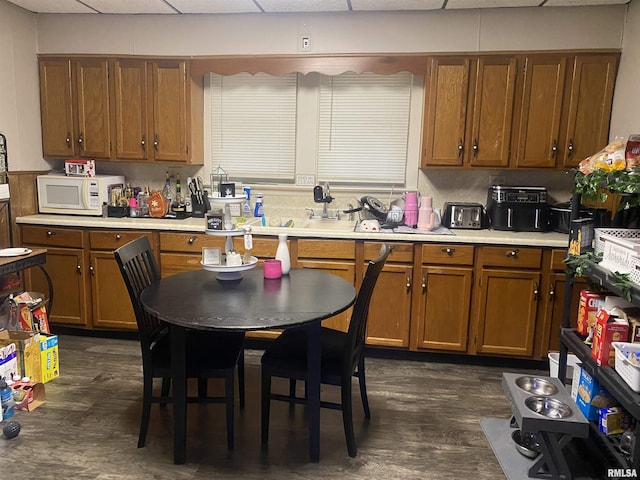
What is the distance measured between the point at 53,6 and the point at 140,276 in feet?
8.42

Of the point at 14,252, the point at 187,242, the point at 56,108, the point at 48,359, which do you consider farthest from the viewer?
the point at 56,108

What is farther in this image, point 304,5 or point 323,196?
point 323,196

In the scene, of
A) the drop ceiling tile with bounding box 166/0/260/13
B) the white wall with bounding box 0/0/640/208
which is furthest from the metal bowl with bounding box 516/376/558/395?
the drop ceiling tile with bounding box 166/0/260/13

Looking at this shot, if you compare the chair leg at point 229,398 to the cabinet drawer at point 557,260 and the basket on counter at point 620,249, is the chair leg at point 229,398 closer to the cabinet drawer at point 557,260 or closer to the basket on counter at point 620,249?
the basket on counter at point 620,249

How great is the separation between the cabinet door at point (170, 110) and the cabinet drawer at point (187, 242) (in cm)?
70

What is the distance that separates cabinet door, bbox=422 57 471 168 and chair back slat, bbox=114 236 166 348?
2125mm

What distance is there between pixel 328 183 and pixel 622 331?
2.40 metres

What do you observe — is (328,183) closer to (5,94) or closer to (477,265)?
(477,265)

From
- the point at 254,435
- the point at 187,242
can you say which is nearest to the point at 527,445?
the point at 254,435

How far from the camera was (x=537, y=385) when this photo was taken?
91.8 inches

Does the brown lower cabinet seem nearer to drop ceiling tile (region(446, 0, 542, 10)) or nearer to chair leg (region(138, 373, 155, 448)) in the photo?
chair leg (region(138, 373, 155, 448))

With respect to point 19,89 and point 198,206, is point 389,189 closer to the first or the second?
point 198,206

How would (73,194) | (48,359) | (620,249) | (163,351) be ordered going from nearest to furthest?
1. (620,249)
2. (163,351)
3. (48,359)
4. (73,194)

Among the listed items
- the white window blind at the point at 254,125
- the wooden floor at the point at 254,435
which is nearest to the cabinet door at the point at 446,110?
the white window blind at the point at 254,125
